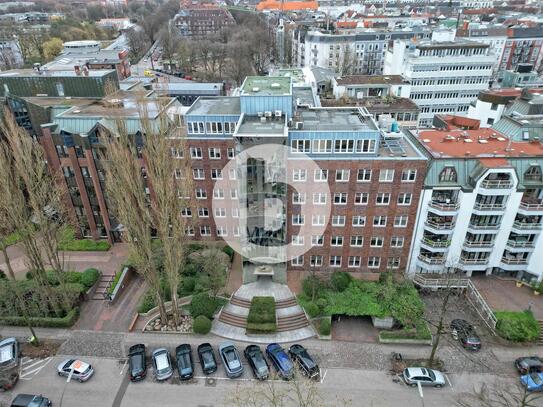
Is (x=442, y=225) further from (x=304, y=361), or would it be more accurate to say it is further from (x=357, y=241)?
(x=304, y=361)

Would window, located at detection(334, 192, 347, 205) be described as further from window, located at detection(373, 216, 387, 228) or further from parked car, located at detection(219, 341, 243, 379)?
parked car, located at detection(219, 341, 243, 379)

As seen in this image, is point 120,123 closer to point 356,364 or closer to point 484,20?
point 356,364

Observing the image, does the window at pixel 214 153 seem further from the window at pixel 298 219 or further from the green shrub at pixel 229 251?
the green shrub at pixel 229 251

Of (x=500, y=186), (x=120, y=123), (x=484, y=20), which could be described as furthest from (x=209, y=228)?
(x=484, y=20)

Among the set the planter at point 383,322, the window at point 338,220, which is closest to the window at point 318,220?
the window at point 338,220

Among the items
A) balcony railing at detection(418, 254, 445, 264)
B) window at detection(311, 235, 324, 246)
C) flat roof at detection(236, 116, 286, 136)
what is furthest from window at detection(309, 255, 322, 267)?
flat roof at detection(236, 116, 286, 136)

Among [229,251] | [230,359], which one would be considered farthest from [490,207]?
[230,359]
